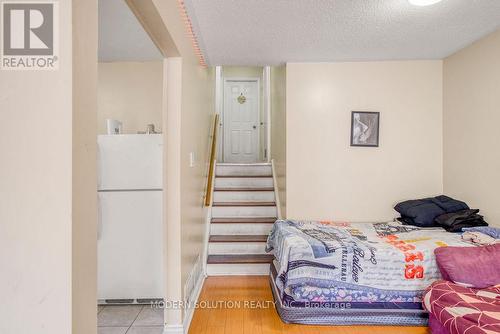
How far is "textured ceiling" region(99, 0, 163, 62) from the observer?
2281mm

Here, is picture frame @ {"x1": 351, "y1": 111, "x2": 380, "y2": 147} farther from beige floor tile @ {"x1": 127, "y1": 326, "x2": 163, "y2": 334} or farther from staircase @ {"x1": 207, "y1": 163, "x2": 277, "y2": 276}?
beige floor tile @ {"x1": 127, "y1": 326, "x2": 163, "y2": 334}

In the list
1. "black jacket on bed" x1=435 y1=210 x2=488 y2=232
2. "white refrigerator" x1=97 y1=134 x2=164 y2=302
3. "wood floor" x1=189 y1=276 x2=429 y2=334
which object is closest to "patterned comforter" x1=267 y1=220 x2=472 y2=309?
"wood floor" x1=189 y1=276 x2=429 y2=334

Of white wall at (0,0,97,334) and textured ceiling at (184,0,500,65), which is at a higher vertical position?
textured ceiling at (184,0,500,65)

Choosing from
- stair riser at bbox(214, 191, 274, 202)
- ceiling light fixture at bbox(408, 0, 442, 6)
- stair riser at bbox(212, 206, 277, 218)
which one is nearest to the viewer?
ceiling light fixture at bbox(408, 0, 442, 6)

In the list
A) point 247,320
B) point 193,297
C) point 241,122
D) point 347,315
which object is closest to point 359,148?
point 347,315

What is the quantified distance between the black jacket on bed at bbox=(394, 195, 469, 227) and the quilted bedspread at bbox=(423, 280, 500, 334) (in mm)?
917

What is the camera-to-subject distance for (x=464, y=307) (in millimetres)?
1651

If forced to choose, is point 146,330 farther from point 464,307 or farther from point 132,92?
point 132,92

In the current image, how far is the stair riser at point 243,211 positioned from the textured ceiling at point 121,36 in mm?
2034

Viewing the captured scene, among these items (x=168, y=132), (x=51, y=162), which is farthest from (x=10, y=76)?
(x=168, y=132)

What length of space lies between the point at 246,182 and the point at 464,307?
2.93 m

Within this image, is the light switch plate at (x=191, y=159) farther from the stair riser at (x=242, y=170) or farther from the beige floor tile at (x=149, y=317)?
the stair riser at (x=242, y=170)

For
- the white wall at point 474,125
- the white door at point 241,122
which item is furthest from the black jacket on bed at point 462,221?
the white door at point 241,122
